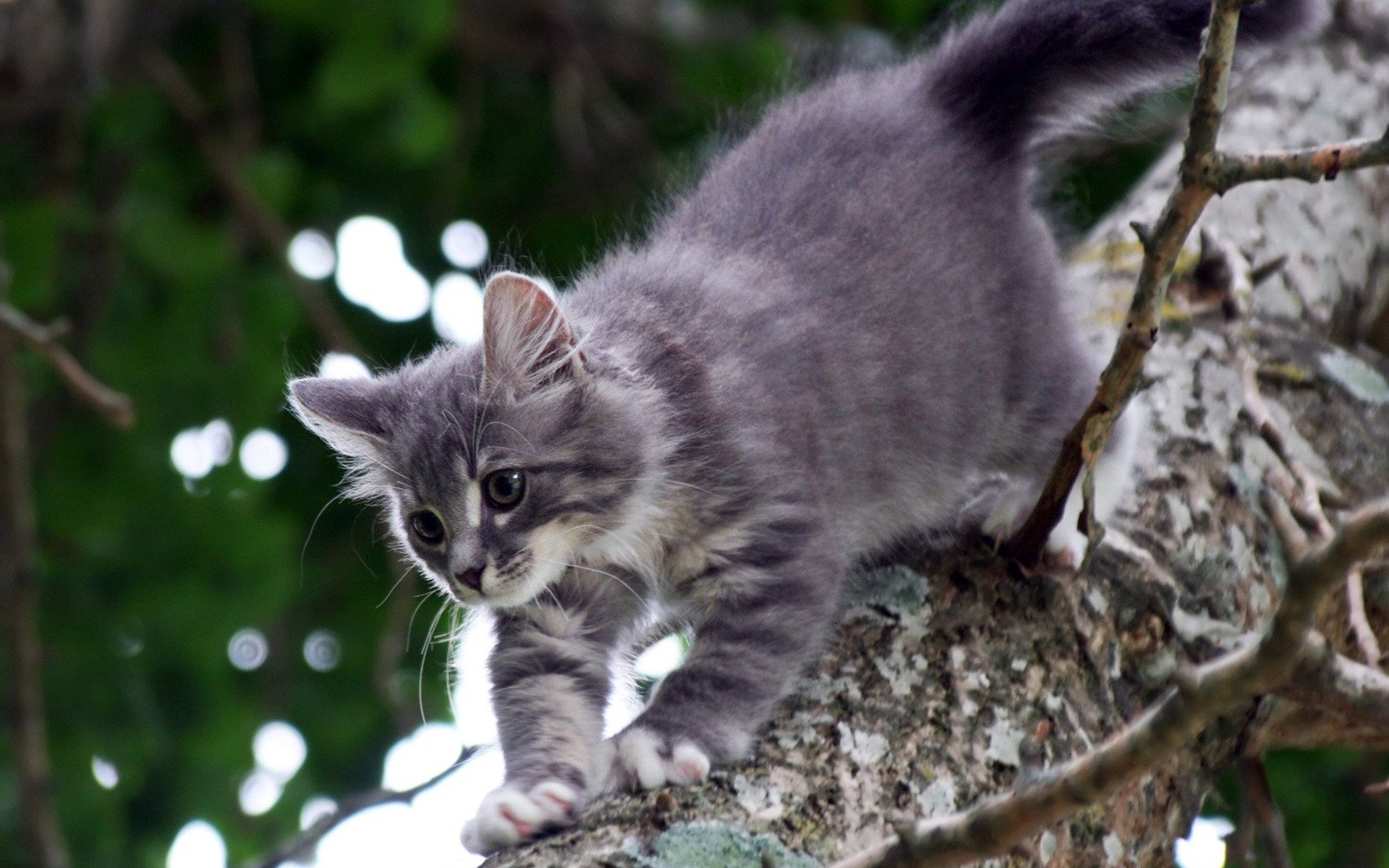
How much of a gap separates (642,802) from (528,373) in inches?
41.6

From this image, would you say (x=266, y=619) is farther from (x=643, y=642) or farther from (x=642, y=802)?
(x=642, y=802)

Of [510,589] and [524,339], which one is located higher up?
[524,339]

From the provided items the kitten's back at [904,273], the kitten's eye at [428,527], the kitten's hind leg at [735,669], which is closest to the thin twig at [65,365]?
the kitten's eye at [428,527]

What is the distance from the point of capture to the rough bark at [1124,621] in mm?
2203

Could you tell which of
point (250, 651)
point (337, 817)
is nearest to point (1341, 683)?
point (337, 817)

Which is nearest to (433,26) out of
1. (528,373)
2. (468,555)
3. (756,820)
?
(528,373)

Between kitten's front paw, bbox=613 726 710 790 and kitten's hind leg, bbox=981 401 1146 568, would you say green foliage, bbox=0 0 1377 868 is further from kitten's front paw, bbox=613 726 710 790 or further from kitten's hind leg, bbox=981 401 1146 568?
kitten's front paw, bbox=613 726 710 790

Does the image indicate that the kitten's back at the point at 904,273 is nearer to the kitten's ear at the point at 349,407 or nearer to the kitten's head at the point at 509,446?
the kitten's head at the point at 509,446

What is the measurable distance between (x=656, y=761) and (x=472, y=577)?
→ 2.21 ft

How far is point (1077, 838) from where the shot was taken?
2.30m

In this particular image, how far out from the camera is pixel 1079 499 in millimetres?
3219

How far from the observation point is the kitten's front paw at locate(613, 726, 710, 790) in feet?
7.57

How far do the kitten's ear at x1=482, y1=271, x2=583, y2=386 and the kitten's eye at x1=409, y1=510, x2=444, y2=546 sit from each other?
34 cm

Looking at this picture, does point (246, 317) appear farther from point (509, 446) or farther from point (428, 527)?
point (509, 446)
